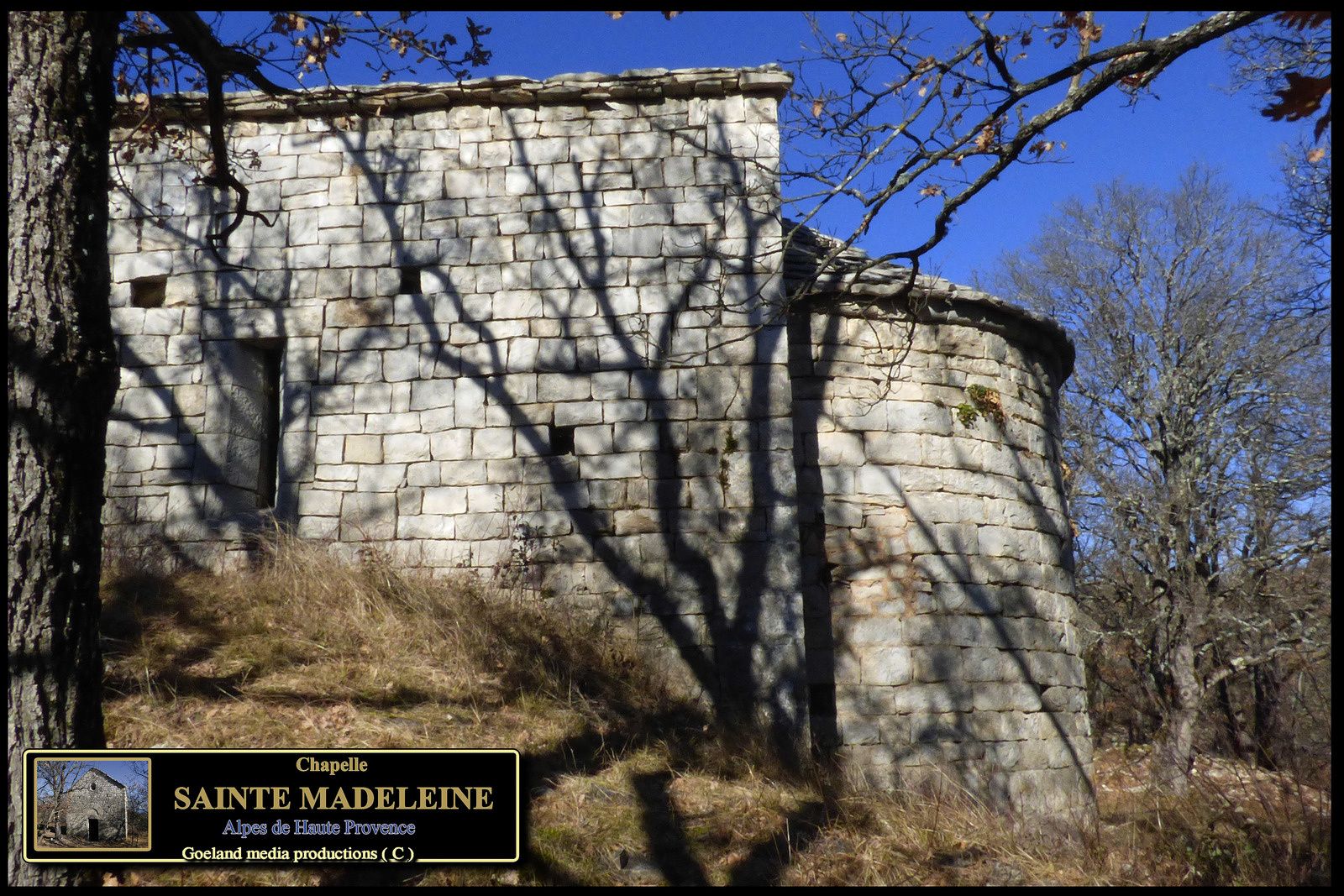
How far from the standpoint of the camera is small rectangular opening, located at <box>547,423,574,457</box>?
7.48 m

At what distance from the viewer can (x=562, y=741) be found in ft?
19.3

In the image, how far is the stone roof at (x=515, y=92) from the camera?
25.7 feet

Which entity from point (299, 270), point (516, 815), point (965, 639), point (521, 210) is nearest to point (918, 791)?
point (965, 639)

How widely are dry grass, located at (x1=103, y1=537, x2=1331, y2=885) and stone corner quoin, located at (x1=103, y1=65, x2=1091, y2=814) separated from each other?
0.53m

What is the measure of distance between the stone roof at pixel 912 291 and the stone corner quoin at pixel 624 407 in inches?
1.5

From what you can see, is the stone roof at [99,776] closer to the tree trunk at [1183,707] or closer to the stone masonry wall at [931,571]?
the stone masonry wall at [931,571]

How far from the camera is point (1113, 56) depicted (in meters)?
4.70

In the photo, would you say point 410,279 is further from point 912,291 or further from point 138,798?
point 138,798

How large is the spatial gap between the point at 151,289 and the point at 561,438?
12.0 feet

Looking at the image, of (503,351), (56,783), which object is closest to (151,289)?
(503,351)

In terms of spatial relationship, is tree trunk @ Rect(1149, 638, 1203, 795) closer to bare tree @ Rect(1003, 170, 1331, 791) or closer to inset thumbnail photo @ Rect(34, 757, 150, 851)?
bare tree @ Rect(1003, 170, 1331, 791)

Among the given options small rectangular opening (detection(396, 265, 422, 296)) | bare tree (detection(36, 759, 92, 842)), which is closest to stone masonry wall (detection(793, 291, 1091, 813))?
small rectangular opening (detection(396, 265, 422, 296))

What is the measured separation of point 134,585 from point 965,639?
587 cm

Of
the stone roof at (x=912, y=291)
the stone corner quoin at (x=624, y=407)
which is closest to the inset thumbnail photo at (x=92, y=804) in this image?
the stone corner quoin at (x=624, y=407)
